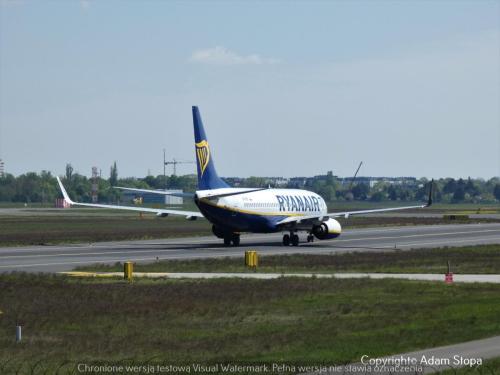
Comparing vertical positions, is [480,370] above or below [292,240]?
below

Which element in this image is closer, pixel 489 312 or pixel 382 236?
pixel 489 312

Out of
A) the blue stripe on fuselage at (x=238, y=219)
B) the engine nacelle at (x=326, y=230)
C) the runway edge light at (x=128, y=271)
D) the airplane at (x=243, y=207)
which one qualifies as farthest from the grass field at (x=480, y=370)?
the engine nacelle at (x=326, y=230)

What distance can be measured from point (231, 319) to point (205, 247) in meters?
43.5

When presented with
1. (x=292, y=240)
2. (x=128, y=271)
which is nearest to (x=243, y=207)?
(x=292, y=240)

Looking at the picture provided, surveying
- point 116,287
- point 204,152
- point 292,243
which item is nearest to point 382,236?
point 292,243

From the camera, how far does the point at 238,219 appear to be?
76.3 metres

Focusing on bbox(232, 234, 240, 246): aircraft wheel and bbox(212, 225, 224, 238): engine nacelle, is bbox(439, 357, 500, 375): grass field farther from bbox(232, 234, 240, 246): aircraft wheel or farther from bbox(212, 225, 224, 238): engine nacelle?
bbox(232, 234, 240, 246): aircraft wheel

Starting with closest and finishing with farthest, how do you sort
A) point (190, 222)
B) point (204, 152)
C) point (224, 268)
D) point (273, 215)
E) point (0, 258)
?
point (224, 268) → point (0, 258) → point (204, 152) → point (273, 215) → point (190, 222)

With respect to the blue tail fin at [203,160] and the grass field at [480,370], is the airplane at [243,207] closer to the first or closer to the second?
the blue tail fin at [203,160]

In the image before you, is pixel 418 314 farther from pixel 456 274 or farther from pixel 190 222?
pixel 190 222

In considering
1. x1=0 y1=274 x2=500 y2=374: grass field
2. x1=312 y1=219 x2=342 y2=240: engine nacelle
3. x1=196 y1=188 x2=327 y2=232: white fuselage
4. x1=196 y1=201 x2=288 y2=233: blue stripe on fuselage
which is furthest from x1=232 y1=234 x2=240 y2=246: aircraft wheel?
x1=0 y1=274 x2=500 y2=374: grass field

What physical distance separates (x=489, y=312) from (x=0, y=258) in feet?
126

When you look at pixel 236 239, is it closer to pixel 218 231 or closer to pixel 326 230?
pixel 218 231

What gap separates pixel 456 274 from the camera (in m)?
53.1
